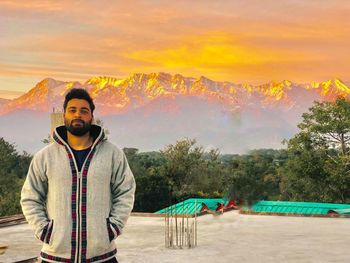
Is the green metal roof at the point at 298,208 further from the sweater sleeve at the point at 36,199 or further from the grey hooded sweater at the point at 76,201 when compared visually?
the sweater sleeve at the point at 36,199

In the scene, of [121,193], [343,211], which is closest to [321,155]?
[343,211]

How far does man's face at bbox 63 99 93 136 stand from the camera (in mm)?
3902

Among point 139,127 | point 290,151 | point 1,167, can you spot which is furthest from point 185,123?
point 290,151

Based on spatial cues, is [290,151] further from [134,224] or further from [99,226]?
[99,226]

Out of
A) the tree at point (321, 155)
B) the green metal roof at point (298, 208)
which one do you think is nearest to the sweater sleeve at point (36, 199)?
the green metal roof at point (298, 208)

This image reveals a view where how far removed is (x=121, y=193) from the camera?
3.98 m

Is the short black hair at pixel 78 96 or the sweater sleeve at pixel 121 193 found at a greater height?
the short black hair at pixel 78 96

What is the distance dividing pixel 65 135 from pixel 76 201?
0.45m

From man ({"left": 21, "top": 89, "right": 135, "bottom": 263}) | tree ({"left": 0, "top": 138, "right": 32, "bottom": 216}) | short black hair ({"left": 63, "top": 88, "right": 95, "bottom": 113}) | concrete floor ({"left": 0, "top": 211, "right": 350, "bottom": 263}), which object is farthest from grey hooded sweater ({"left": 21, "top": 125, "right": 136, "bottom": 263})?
tree ({"left": 0, "top": 138, "right": 32, "bottom": 216})

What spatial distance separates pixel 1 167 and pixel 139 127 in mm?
132456

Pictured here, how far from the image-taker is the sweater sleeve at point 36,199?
385 cm

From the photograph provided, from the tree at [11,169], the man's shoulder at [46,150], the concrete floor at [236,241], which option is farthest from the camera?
the tree at [11,169]

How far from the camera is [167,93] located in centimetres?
18750

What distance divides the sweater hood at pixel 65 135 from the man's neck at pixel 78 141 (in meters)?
0.03
